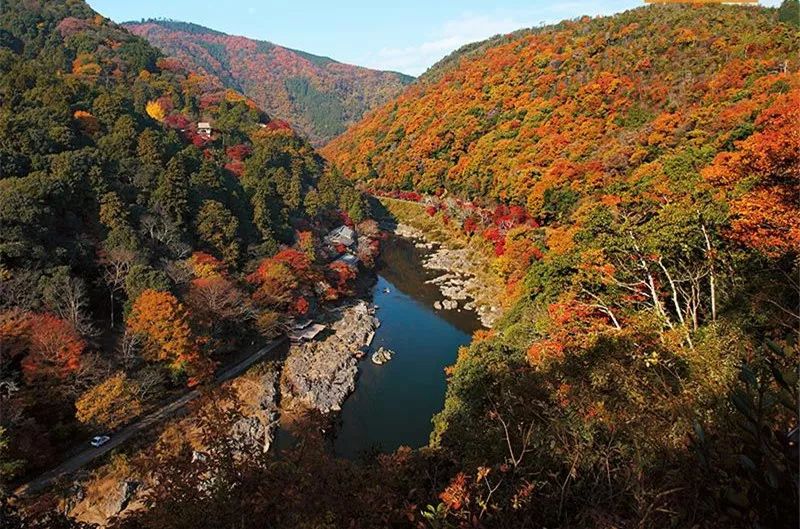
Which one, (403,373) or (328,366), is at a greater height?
(328,366)

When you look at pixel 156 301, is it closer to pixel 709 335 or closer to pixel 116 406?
pixel 116 406

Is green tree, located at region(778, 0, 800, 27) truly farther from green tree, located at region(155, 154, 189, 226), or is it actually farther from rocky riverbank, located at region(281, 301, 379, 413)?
green tree, located at region(155, 154, 189, 226)

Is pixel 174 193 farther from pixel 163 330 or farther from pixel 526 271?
pixel 526 271

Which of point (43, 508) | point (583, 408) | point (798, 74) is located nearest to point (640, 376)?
point (583, 408)

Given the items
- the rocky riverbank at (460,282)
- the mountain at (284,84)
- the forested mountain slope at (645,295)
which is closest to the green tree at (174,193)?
the rocky riverbank at (460,282)

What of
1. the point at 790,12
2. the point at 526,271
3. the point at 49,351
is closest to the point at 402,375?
the point at 526,271

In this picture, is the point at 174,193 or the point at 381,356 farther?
the point at 174,193
